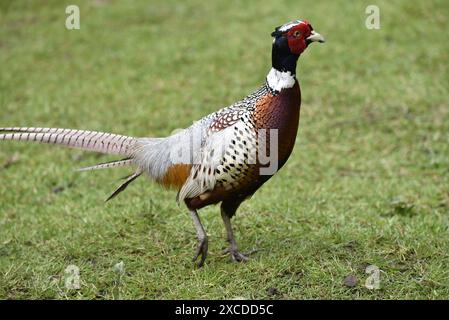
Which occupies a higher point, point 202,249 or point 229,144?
point 229,144

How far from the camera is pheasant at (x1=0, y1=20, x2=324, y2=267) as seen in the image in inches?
159

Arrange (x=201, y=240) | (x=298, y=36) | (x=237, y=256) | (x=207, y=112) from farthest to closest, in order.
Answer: (x=207, y=112) < (x=237, y=256) < (x=201, y=240) < (x=298, y=36)

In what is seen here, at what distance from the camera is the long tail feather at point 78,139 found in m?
4.33

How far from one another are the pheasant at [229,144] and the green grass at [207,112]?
0.52 metres

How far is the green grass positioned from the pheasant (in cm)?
52

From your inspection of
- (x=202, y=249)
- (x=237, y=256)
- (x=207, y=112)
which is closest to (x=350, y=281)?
(x=237, y=256)

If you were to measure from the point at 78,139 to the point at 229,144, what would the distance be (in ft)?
3.41

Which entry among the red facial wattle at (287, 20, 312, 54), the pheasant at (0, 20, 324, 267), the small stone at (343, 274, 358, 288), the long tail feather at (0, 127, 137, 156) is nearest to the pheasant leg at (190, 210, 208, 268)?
the pheasant at (0, 20, 324, 267)

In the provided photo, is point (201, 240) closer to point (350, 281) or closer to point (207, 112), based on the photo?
point (350, 281)

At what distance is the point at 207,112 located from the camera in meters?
7.82

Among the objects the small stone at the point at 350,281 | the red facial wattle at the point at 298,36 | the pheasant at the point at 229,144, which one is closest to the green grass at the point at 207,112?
the small stone at the point at 350,281

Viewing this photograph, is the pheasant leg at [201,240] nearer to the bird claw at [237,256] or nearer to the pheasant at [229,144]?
the pheasant at [229,144]

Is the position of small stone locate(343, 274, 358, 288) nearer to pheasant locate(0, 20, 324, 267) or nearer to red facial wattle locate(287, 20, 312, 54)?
pheasant locate(0, 20, 324, 267)

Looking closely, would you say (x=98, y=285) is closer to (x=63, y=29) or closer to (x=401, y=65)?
(x=401, y=65)
